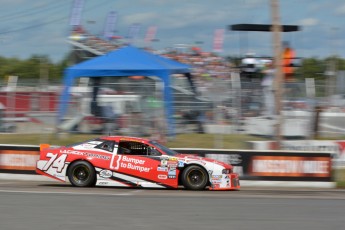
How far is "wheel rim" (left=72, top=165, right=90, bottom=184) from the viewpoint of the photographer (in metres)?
13.7

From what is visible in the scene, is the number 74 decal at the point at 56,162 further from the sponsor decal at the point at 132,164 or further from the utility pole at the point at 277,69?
the utility pole at the point at 277,69

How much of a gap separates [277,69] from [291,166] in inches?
152

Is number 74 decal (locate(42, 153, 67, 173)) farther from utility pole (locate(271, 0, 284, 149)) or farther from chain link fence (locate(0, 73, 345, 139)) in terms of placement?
utility pole (locate(271, 0, 284, 149))

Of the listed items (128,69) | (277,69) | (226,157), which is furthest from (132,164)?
(128,69)

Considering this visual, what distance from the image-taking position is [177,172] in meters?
13.4

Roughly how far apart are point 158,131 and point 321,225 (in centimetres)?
1076

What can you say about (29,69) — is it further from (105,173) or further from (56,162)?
(105,173)

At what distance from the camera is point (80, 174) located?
13766 millimetres

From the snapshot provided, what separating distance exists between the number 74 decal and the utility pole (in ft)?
22.2

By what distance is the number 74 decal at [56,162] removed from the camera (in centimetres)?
1380

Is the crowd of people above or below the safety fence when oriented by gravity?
above

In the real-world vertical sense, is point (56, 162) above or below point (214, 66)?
below

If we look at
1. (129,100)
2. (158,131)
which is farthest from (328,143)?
(129,100)

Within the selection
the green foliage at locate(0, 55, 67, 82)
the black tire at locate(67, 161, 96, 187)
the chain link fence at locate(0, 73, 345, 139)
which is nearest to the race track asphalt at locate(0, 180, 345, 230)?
the black tire at locate(67, 161, 96, 187)
